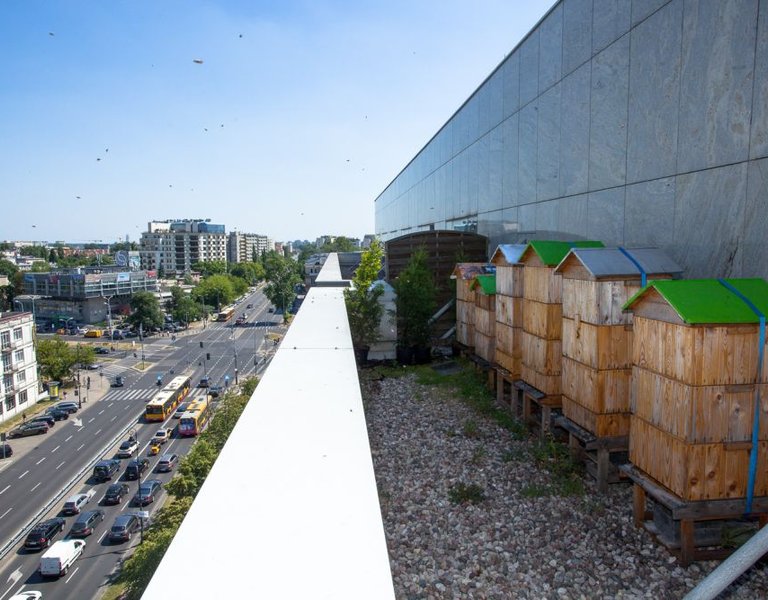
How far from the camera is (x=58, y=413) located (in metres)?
37.2

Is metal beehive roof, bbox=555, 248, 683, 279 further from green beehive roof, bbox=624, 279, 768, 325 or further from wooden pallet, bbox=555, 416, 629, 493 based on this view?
wooden pallet, bbox=555, 416, 629, 493

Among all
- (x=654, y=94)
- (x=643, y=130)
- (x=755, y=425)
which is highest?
(x=654, y=94)

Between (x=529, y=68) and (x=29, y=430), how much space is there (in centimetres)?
3831

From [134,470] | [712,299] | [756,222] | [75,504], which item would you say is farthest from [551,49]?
[134,470]

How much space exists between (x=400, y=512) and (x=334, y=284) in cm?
1056

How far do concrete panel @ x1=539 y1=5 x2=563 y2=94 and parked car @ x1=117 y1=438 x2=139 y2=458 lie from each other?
28997mm

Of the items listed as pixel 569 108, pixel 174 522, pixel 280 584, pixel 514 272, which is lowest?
pixel 174 522

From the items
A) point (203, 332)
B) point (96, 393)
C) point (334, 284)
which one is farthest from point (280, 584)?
point (203, 332)

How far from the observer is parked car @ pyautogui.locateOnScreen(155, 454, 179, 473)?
2821 cm

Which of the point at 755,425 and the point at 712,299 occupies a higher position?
the point at 712,299

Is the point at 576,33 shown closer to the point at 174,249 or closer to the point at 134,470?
the point at 134,470

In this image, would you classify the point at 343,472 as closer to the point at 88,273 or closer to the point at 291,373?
the point at 291,373

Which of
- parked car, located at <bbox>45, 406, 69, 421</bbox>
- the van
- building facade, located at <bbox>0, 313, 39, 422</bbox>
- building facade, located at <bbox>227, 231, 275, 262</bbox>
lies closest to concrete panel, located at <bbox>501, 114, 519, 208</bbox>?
the van

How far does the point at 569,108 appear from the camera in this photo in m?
10.6
